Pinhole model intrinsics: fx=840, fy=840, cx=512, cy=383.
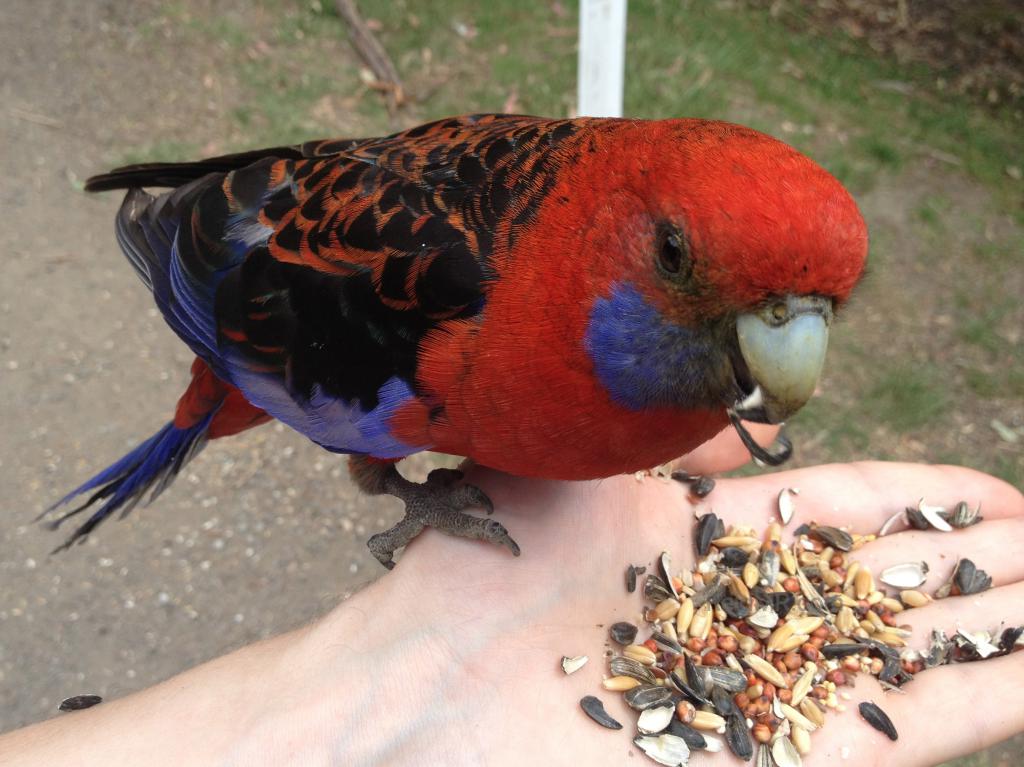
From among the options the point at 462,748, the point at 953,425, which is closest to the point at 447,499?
the point at 462,748

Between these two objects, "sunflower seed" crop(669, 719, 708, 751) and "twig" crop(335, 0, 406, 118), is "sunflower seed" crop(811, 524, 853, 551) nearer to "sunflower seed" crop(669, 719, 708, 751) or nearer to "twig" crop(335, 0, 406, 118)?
"sunflower seed" crop(669, 719, 708, 751)

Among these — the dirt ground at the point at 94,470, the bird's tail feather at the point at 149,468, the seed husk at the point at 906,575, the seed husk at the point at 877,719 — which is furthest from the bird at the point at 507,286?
the dirt ground at the point at 94,470

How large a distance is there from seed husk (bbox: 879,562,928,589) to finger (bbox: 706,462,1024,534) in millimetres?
223

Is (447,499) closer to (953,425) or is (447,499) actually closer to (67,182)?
(953,425)

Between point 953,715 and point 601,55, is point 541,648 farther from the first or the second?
point 601,55

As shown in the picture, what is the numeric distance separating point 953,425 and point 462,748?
12.6 feet

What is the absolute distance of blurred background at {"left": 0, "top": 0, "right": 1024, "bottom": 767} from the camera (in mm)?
4004

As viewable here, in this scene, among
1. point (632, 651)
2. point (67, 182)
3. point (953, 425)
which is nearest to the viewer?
point (632, 651)

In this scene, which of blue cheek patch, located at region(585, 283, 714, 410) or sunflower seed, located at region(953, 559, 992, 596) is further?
sunflower seed, located at region(953, 559, 992, 596)

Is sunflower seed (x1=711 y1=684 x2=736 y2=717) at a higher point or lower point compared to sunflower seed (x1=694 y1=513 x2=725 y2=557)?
lower

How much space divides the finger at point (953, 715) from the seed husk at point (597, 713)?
745 mm

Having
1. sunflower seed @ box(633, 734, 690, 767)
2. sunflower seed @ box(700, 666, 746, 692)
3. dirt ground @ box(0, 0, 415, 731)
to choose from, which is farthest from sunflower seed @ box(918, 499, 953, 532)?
dirt ground @ box(0, 0, 415, 731)

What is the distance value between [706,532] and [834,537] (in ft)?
1.48

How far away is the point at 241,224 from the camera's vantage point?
2.47m
